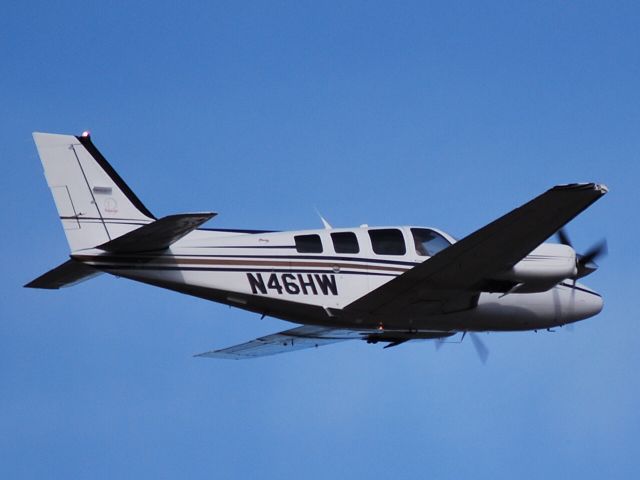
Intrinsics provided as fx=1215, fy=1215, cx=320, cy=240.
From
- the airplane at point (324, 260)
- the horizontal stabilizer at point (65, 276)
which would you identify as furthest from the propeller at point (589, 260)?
the horizontal stabilizer at point (65, 276)

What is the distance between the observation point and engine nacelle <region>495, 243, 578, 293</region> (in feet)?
90.3

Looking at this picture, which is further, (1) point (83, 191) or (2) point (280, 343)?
(2) point (280, 343)

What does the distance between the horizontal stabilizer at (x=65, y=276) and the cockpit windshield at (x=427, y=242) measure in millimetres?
7308

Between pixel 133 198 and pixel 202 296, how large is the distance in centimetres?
268

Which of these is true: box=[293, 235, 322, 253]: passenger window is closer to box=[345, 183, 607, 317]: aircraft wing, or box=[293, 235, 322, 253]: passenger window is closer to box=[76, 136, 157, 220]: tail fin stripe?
box=[345, 183, 607, 317]: aircraft wing

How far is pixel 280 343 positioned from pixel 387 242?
16.8 ft

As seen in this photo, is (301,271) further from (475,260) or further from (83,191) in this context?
(83,191)

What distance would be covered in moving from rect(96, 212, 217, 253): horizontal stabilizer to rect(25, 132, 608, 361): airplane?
0.09 feet

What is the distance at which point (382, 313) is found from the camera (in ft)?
91.7

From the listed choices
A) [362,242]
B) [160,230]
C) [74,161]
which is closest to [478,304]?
[362,242]

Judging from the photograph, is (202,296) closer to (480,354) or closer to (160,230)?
(160,230)

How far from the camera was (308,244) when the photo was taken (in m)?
27.3

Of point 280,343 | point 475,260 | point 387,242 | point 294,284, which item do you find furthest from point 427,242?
point 280,343

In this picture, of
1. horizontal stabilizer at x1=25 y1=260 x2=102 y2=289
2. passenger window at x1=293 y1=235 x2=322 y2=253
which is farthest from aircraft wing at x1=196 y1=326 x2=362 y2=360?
horizontal stabilizer at x1=25 y1=260 x2=102 y2=289
